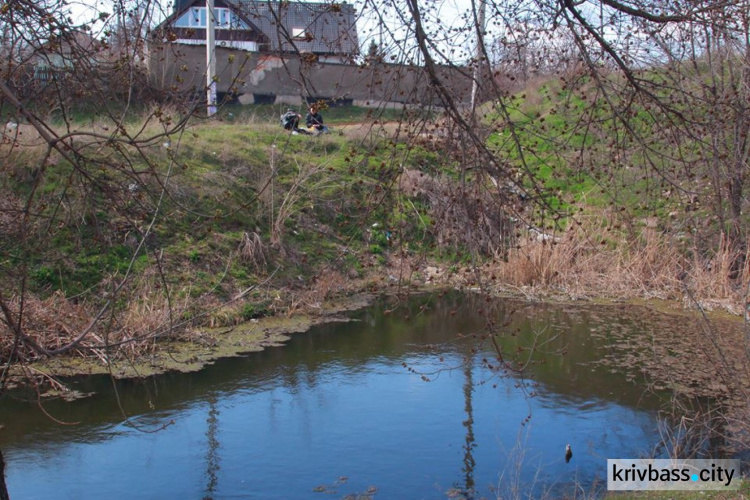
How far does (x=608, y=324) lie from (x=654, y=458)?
14.9ft

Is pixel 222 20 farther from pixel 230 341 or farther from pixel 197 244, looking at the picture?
pixel 230 341

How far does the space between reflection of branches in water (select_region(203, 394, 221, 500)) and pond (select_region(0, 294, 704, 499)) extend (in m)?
0.02

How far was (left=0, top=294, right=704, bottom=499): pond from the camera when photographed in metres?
6.32

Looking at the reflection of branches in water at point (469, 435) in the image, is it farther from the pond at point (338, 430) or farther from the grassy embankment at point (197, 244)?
the grassy embankment at point (197, 244)

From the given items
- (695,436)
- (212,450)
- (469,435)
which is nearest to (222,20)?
(212,450)

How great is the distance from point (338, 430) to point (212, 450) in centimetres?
121

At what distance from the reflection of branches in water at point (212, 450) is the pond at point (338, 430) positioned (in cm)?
2

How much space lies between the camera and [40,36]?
15.0 ft

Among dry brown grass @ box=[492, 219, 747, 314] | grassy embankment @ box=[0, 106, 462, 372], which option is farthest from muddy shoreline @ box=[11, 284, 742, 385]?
dry brown grass @ box=[492, 219, 747, 314]

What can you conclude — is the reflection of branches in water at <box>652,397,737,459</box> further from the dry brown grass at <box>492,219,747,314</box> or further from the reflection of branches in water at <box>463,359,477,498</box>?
the dry brown grass at <box>492,219,747,314</box>

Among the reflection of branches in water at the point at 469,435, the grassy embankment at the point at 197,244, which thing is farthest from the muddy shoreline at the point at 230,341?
the reflection of branches in water at the point at 469,435

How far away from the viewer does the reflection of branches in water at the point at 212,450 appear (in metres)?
6.32

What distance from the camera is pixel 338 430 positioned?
736cm

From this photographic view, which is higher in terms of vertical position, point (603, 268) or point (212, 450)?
point (603, 268)
